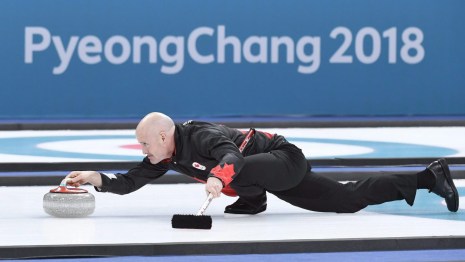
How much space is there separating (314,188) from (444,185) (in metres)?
0.62

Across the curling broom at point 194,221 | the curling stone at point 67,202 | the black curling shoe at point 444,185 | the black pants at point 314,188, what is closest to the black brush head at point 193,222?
the curling broom at point 194,221

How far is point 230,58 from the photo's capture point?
12211 millimetres

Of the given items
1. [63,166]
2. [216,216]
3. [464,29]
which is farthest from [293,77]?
[216,216]

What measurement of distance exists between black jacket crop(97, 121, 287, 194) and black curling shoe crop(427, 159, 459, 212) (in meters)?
0.73

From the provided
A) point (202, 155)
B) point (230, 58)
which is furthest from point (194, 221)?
point (230, 58)

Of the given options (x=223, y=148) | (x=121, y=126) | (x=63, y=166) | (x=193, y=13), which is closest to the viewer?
(x=223, y=148)

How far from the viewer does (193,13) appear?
39.7ft

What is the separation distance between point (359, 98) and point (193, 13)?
2.07 meters

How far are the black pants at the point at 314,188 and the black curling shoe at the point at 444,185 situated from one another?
10 cm

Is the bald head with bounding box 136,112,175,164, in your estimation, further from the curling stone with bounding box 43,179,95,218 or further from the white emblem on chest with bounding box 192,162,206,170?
the curling stone with bounding box 43,179,95,218

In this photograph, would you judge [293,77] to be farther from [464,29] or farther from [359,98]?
[464,29]

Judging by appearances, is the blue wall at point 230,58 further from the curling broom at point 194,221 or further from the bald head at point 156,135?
the curling broom at point 194,221

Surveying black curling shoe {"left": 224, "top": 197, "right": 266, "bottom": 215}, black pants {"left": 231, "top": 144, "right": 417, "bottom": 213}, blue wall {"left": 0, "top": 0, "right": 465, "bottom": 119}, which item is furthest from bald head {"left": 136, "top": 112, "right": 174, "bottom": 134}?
blue wall {"left": 0, "top": 0, "right": 465, "bottom": 119}

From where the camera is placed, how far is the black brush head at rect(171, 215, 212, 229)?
475cm
